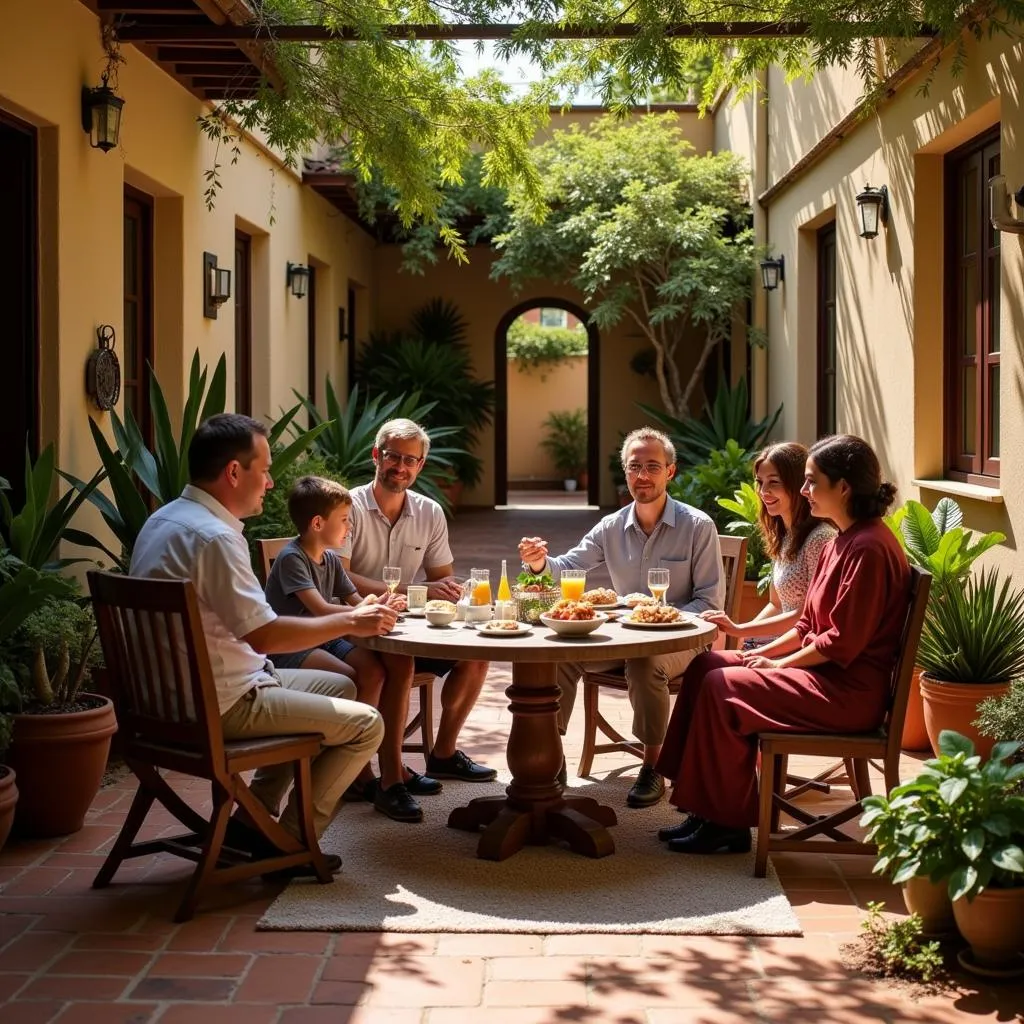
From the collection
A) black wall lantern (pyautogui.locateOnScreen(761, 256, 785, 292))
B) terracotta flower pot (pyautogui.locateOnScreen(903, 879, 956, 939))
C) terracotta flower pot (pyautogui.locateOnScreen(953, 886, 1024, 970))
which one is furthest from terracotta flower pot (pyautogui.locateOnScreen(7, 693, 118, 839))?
black wall lantern (pyautogui.locateOnScreen(761, 256, 785, 292))

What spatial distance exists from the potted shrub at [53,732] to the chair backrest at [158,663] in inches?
20.1

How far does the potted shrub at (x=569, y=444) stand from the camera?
22922 mm

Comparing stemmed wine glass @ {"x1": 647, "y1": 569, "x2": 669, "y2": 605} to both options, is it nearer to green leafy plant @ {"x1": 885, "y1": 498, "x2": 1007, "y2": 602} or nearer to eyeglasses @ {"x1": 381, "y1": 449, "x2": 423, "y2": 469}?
eyeglasses @ {"x1": 381, "y1": 449, "x2": 423, "y2": 469}

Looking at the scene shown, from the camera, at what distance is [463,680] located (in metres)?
5.11

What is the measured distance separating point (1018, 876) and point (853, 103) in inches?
229

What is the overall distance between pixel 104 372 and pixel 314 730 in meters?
2.95

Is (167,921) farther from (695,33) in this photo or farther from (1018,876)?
(695,33)

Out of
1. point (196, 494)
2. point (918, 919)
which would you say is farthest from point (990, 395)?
point (196, 494)

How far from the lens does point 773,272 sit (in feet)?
35.4

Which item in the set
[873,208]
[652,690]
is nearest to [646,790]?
[652,690]

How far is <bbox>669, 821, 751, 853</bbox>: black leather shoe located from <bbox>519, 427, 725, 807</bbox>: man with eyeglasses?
0.56 metres

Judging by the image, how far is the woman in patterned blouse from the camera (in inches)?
190

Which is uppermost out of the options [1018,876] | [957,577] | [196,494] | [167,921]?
[196,494]

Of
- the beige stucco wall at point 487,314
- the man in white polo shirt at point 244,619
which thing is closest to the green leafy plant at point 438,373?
the beige stucco wall at point 487,314
